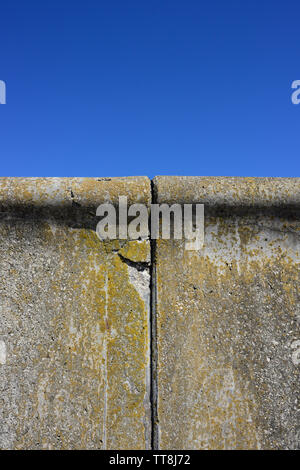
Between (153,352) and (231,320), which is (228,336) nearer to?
(231,320)

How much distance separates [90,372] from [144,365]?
0.68 feet

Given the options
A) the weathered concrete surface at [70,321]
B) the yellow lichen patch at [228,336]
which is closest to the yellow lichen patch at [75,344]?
the weathered concrete surface at [70,321]

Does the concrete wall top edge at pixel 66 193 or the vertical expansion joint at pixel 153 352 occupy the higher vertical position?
the concrete wall top edge at pixel 66 193

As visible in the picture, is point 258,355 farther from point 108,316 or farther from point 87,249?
point 87,249

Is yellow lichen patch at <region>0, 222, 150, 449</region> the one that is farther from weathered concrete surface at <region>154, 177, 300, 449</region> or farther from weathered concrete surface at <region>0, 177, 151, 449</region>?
weathered concrete surface at <region>154, 177, 300, 449</region>

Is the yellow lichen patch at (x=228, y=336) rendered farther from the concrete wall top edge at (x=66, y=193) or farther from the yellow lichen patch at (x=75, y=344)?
the concrete wall top edge at (x=66, y=193)

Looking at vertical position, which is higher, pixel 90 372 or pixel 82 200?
pixel 82 200

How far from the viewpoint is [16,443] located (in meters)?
1.16

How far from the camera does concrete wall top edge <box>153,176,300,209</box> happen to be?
1.25 m

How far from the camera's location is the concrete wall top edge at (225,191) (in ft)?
4.12

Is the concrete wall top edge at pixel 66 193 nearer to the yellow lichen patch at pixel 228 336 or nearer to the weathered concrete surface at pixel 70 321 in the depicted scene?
the weathered concrete surface at pixel 70 321

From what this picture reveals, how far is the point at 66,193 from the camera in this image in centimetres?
124

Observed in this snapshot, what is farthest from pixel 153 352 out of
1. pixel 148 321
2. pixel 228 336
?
pixel 228 336

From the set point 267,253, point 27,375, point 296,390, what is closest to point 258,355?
point 296,390
